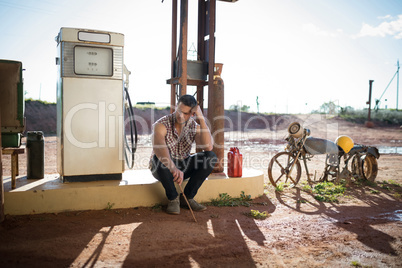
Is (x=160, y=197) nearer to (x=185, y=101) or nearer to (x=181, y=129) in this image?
(x=181, y=129)

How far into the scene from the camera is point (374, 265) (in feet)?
9.34

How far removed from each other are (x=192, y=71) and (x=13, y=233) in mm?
3454

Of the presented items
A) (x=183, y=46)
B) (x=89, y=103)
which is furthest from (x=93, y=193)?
(x=183, y=46)

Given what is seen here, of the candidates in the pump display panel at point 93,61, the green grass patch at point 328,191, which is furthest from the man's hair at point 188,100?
the green grass patch at point 328,191

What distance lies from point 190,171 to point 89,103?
169cm

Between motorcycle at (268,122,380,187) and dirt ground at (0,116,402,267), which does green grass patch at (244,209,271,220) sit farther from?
motorcycle at (268,122,380,187)

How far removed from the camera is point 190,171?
176 inches

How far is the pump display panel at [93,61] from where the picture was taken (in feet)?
13.9

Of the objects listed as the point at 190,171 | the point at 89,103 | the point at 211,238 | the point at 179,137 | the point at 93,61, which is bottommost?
the point at 211,238

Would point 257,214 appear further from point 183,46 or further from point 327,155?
point 327,155

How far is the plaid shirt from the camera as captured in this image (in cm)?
419

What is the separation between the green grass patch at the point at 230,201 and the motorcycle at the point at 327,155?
1.07 meters

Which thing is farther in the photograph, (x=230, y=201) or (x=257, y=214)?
(x=230, y=201)

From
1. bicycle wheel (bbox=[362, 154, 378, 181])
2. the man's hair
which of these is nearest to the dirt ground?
the man's hair
